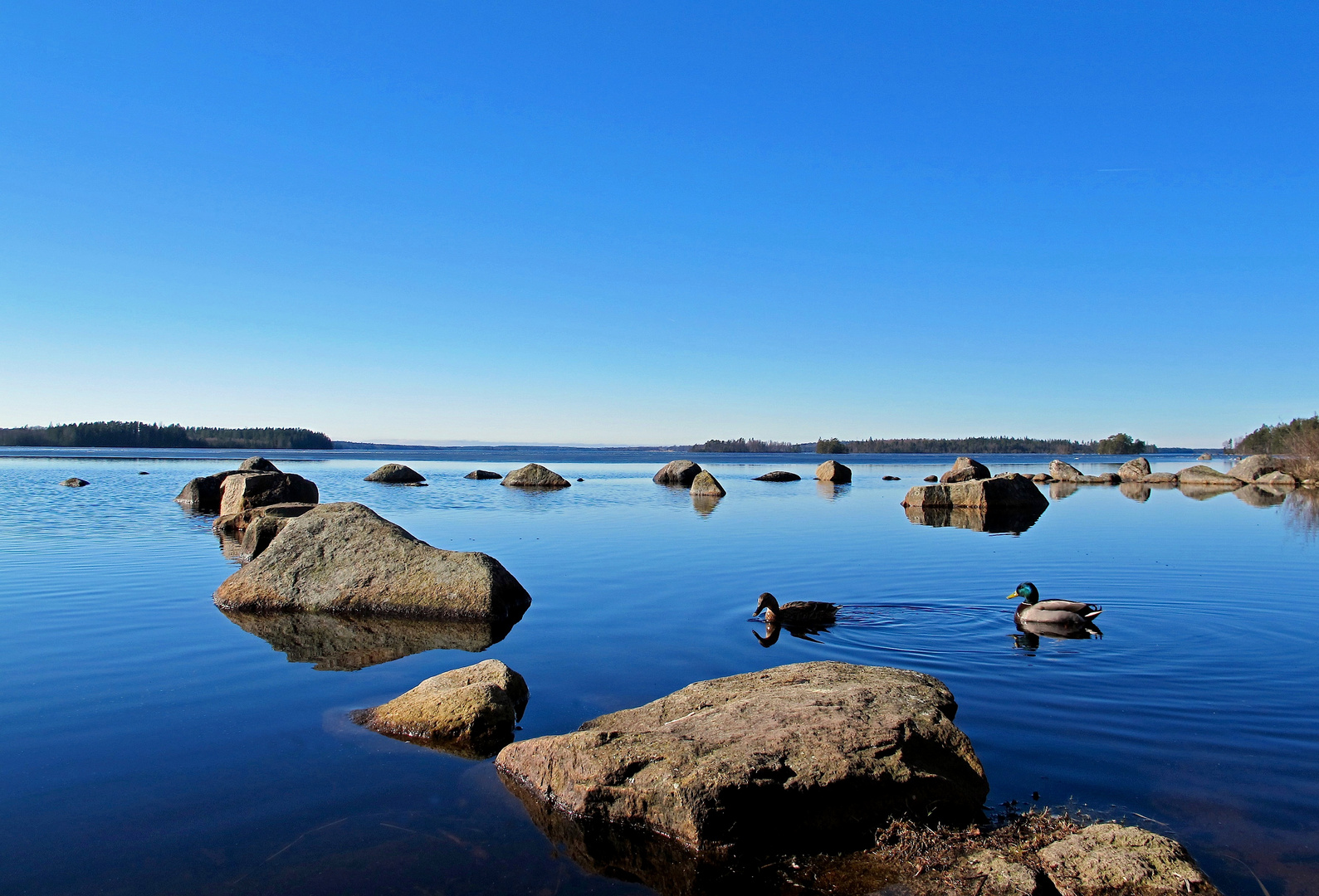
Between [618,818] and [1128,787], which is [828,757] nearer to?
[618,818]

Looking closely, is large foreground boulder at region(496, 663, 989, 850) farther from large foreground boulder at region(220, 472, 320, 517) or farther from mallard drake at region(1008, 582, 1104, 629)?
large foreground boulder at region(220, 472, 320, 517)

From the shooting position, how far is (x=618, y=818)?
5.45 meters

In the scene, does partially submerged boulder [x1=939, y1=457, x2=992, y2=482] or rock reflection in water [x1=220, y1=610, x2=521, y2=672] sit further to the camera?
partially submerged boulder [x1=939, y1=457, x2=992, y2=482]

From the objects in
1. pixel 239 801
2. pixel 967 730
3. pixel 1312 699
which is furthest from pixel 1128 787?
pixel 239 801

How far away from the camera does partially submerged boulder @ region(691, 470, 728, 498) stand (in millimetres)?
38812

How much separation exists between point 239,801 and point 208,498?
28.2 m

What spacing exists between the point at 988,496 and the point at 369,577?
27093 mm

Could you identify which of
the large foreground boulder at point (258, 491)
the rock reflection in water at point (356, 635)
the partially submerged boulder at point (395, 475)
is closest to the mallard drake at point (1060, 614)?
the rock reflection in water at point (356, 635)

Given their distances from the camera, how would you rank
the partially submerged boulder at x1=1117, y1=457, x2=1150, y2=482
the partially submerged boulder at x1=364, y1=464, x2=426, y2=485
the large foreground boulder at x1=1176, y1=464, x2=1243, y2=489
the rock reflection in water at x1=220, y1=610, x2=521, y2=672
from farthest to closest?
the partially submerged boulder at x1=1117, y1=457, x2=1150, y2=482
the large foreground boulder at x1=1176, y1=464, x2=1243, y2=489
the partially submerged boulder at x1=364, y1=464, x2=426, y2=485
the rock reflection in water at x1=220, y1=610, x2=521, y2=672

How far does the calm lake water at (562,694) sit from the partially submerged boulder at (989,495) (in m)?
12.8

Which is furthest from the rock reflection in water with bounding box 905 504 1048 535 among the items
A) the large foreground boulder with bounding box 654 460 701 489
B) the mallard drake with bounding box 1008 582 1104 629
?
the large foreground boulder with bounding box 654 460 701 489

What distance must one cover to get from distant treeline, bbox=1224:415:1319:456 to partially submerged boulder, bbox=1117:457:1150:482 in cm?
872

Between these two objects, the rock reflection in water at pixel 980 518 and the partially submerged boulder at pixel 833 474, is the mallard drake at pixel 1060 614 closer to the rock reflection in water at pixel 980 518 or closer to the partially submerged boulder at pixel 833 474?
the rock reflection in water at pixel 980 518

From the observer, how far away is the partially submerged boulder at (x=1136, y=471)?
5562 cm
